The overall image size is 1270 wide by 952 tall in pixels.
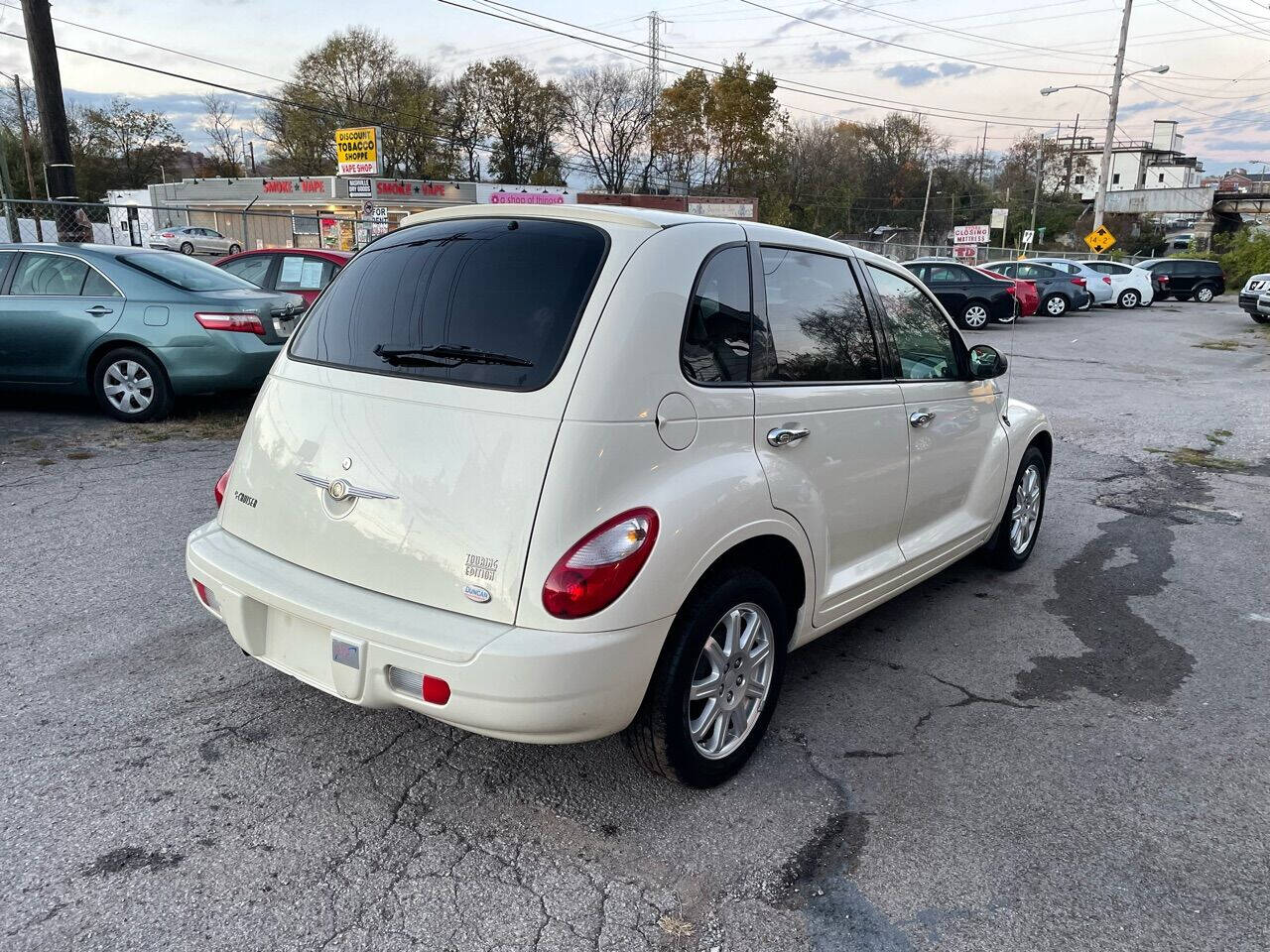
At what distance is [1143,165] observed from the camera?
344 ft

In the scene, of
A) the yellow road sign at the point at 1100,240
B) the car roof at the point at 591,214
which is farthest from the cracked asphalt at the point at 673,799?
the yellow road sign at the point at 1100,240

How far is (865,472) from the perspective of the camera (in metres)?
3.52

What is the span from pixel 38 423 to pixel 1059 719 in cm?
837

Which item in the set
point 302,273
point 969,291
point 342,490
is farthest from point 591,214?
point 969,291

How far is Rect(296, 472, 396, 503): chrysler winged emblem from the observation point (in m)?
2.71

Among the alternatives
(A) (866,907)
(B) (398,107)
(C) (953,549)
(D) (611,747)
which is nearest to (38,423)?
(D) (611,747)

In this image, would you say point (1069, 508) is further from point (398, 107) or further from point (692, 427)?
point (398, 107)

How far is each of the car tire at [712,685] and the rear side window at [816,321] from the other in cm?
78

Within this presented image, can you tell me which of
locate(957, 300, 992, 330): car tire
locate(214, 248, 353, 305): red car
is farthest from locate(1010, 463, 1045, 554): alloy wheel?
locate(957, 300, 992, 330): car tire

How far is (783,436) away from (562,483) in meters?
0.93

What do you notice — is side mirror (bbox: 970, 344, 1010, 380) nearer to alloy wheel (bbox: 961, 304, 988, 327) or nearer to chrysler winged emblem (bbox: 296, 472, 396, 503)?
chrysler winged emblem (bbox: 296, 472, 396, 503)

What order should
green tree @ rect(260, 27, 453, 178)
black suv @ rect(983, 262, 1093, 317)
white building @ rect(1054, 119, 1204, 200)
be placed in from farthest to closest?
white building @ rect(1054, 119, 1204, 200) → green tree @ rect(260, 27, 453, 178) → black suv @ rect(983, 262, 1093, 317)

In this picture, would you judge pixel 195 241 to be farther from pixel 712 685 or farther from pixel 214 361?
pixel 712 685

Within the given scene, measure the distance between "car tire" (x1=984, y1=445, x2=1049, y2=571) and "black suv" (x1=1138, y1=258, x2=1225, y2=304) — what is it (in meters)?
35.9
